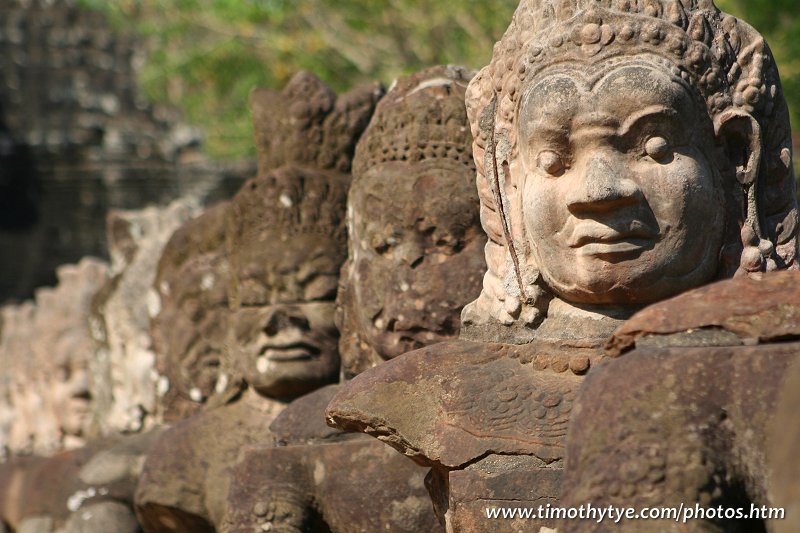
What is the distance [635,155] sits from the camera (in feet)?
15.6

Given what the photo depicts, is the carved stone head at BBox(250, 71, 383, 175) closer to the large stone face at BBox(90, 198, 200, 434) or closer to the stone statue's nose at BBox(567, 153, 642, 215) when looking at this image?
the large stone face at BBox(90, 198, 200, 434)

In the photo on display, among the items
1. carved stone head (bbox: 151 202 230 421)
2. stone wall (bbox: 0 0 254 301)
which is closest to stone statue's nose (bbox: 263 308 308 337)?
carved stone head (bbox: 151 202 230 421)

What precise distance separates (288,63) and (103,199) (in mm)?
2885

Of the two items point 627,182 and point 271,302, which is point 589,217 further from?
point 271,302

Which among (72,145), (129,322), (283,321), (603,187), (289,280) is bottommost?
(129,322)

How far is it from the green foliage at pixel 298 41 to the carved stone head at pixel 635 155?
721cm

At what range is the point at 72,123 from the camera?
21766 millimetres

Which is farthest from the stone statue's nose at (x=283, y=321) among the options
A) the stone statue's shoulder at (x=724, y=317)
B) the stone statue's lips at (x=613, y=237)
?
the stone statue's shoulder at (x=724, y=317)

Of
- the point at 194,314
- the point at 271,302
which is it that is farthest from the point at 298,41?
the point at 271,302

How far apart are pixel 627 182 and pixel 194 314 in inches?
147

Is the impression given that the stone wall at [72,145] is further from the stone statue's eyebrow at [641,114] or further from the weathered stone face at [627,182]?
the stone statue's eyebrow at [641,114]

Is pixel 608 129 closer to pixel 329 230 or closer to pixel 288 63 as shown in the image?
pixel 329 230

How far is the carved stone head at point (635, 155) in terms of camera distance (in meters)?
4.71

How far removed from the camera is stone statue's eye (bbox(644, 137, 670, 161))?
185 inches
